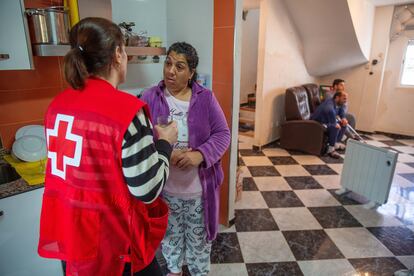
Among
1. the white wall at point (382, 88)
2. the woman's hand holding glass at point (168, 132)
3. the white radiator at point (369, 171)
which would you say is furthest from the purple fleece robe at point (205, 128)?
the white wall at point (382, 88)

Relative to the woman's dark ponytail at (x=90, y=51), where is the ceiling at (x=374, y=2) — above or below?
above

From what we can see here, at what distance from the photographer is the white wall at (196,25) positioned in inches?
74.2

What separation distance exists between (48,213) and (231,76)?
1.39 metres

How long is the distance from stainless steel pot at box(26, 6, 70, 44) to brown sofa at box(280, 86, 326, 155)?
317 centimetres

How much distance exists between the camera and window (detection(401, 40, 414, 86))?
4516mm

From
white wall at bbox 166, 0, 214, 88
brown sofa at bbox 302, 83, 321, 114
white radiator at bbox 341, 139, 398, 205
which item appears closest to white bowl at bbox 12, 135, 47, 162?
white wall at bbox 166, 0, 214, 88

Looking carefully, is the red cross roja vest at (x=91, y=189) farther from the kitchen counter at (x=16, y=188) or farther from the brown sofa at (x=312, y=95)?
the brown sofa at (x=312, y=95)

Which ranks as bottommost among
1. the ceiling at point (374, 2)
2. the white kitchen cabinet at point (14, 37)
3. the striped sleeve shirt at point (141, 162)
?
the striped sleeve shirt at point (141, 162)

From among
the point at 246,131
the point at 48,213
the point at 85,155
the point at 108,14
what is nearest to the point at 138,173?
the point at 85,155

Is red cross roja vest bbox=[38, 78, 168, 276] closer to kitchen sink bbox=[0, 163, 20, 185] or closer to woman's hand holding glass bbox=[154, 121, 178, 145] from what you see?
woman's hand holding glass bbox=[154, 121, 178, 145]

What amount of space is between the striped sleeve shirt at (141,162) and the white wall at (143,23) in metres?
1.37

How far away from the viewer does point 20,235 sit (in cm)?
124

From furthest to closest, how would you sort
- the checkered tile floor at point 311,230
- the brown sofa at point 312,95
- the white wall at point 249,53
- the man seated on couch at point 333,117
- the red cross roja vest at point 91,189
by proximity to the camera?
the white wall at point 249,53, the brown sofa at point 312,95, the man seated on couch at point 333,117, the checkered tile floor at point 311,230, the red cross roja vest at point 91,189

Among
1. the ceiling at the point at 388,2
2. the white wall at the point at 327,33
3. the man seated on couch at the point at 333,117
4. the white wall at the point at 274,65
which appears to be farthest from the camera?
the ceiling at the point at 388,2
